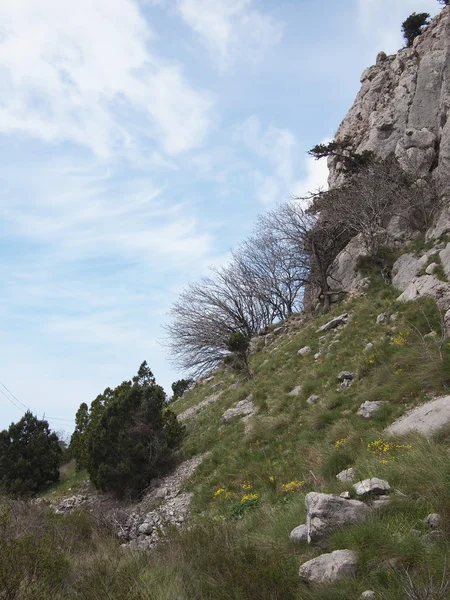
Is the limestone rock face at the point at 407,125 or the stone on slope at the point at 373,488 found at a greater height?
the limestone rock face at the point at 407,125

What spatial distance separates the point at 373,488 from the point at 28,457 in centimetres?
1289

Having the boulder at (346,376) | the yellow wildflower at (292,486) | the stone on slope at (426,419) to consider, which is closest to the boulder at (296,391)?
the boulder at (346,376)

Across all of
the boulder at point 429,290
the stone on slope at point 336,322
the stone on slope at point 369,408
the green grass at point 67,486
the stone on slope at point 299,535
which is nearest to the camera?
the stone on slope at point 299,535

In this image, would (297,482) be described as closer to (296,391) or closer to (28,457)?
A: (296,391)

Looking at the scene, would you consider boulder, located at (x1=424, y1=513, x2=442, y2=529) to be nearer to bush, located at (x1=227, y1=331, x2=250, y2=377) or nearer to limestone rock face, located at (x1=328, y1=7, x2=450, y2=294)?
limestone rock face, located at (x1=328, y1=7, x2=450, y2=294)

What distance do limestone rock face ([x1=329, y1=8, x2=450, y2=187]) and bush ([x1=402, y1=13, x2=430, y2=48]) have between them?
2680 mm

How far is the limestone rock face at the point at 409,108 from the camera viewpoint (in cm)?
1791

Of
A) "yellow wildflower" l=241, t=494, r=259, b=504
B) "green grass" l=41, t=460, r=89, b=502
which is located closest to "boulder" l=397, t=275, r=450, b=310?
"yellow wildflower" l=241, t=494, r=259, b=504

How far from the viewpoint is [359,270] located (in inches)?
669

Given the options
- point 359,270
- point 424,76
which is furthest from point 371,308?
point 424,76

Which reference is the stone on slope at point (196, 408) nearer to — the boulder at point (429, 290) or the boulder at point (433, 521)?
the boulder at point (429, 290)

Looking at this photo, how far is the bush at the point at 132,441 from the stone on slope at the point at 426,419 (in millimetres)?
6095

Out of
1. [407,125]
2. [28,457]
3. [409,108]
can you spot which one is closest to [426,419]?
[28,457]

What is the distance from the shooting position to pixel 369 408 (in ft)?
26.9
